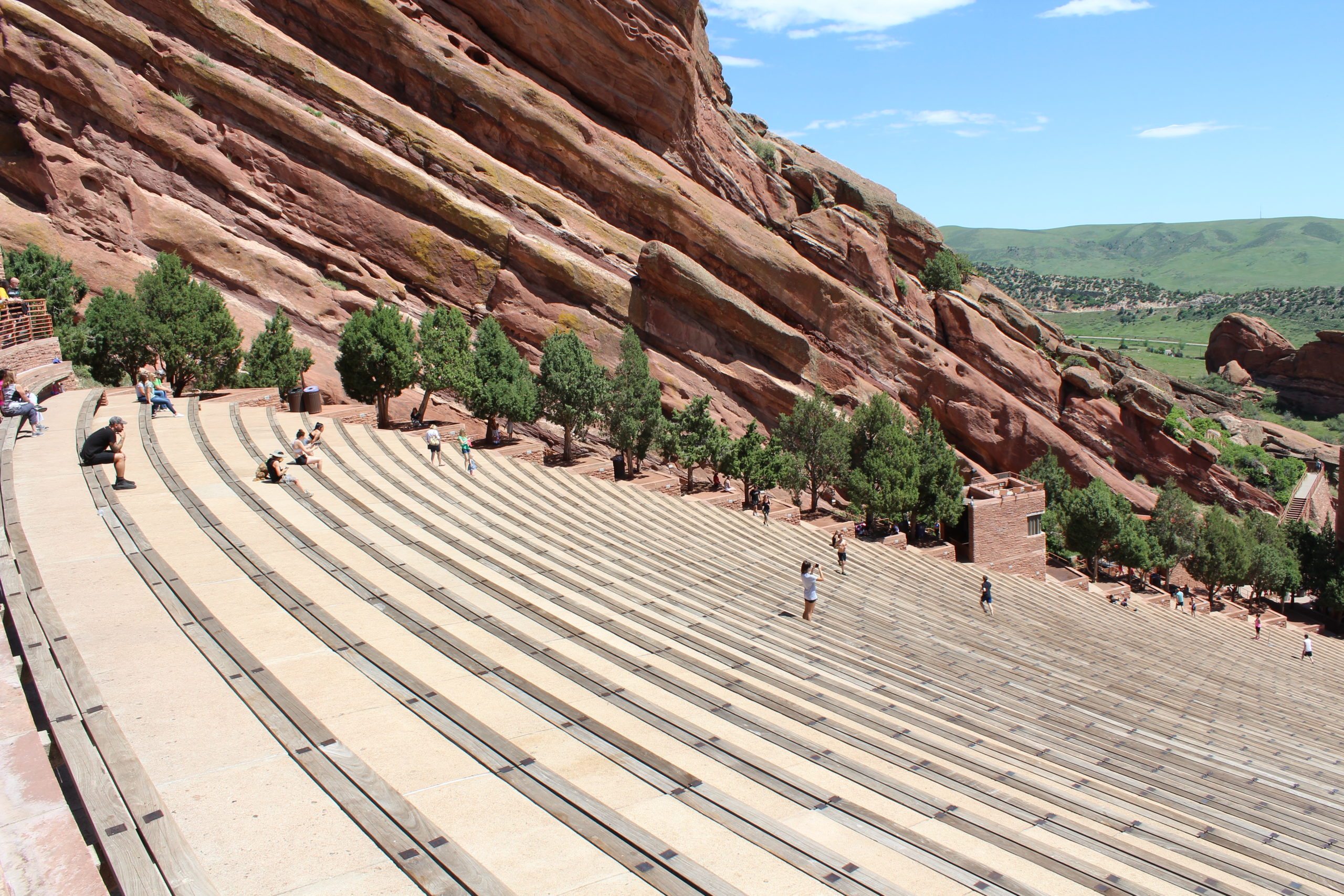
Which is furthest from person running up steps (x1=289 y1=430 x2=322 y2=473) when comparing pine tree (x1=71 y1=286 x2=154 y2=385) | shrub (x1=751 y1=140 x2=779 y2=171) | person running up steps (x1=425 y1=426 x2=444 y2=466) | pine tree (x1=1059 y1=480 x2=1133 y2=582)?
shrub (x1=751 y1=140 x2=779 y2=171)

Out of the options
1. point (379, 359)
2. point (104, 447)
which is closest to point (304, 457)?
point (104, 447)

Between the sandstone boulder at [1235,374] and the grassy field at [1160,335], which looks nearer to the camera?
the sandstone boulder at [1235,374]

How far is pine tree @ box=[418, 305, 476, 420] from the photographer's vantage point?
28.2 m

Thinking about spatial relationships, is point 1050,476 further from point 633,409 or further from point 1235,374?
point 1235,374

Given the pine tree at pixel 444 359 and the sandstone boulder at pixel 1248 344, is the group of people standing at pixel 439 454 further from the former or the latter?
the sandstone boulder at pixel 1248 344

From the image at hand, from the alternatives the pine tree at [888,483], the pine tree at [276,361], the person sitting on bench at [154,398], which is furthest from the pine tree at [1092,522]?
the person sitting on bench at [154,398]

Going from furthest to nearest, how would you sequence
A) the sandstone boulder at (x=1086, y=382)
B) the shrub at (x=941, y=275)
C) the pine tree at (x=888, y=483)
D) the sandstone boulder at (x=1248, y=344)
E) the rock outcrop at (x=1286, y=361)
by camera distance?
the sandstone boulder at (x=1248, y=344) < the rock outcrop at (x=1286, y=361) < the shrub at (x=941, y=275) < the sandstone boulder at (x=1086, y=382) < the pine tree at (x=888, y=483)

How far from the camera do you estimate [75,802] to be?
4.98m

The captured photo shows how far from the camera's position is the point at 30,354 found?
2033 cm

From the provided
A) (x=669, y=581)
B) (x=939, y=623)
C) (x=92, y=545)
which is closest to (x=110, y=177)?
(x=92, y=545)

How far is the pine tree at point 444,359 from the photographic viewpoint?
2820 centimetres

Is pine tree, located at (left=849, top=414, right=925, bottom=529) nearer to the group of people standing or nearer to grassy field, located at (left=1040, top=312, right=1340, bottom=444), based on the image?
the group of people standing

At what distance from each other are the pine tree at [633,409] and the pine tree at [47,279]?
17995 mm

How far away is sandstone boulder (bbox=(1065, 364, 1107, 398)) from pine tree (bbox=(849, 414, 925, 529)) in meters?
21.7
